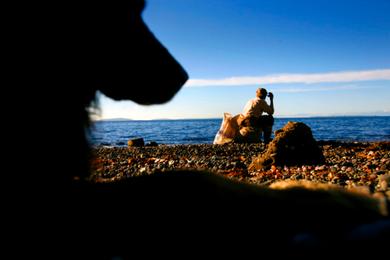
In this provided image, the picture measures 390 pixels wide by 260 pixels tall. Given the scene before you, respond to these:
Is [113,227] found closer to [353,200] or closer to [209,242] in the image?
[209,242]

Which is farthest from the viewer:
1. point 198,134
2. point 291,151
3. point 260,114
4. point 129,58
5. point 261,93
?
point 198,134

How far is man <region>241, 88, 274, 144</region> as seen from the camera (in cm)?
1689

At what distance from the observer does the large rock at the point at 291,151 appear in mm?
9156

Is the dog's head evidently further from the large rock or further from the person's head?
the person's head

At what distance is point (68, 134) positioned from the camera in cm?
217

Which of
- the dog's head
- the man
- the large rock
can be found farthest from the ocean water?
the man

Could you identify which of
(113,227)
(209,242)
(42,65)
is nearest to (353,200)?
(209,242)

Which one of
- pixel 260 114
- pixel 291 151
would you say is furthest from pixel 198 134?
pixel 291 151

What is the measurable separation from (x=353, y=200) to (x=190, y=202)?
2.66 ft

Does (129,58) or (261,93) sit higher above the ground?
(261,93)

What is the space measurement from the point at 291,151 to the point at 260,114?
26.8ft

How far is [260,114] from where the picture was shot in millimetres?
17375

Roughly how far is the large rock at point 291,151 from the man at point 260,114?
698 cm

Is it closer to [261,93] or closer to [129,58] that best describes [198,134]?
[261,93]
